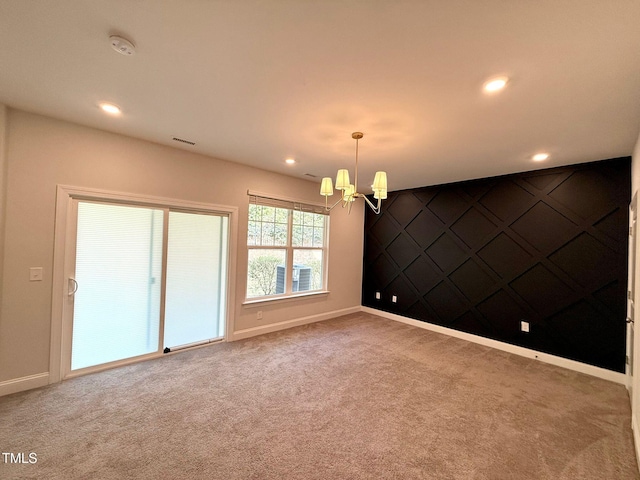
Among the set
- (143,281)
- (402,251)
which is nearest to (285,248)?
(143,281)

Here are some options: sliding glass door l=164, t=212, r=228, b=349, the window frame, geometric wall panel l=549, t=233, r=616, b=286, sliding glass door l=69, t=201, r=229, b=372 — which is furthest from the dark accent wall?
sliding glass door l=69, t=201, r=229, b=372

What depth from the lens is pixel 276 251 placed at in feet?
14.7

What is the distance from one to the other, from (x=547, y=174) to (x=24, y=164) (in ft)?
19.8

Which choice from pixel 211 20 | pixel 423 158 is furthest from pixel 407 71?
pixel 423 158

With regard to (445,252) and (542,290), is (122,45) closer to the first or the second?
(445,252)

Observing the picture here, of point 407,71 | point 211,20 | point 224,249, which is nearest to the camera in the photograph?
point 211,20

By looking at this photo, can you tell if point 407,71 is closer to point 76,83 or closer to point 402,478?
point 76,83

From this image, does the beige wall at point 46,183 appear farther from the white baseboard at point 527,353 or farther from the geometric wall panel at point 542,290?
the geometric wall panel at point 542,290

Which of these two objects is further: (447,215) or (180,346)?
(447,215)

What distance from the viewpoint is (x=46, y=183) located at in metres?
2.58

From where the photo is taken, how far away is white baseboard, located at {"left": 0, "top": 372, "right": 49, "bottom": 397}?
238 centimetres

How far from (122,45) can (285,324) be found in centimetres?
396

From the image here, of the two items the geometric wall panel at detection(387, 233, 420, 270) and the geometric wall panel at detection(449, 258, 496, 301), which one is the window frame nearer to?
the geometric wall panel at detection(387, 233, 420, 270)

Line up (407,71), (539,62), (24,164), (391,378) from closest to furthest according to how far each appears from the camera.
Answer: (539,62)
(407,71)
(24,164)
(391,378)
